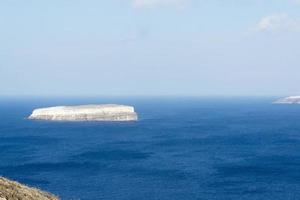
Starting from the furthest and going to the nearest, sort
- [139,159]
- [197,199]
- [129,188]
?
[139,159]
[129,188]
[197,199]

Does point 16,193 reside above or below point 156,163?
above

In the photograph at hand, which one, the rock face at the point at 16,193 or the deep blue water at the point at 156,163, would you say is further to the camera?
the deep blue water at the point at 156,163

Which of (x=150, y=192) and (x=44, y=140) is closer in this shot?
(x=150, y=192)

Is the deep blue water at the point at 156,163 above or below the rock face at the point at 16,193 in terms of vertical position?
below

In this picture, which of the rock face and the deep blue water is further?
the deep blue water

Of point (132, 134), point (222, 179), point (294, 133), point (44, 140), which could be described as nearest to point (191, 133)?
point (132, 134)

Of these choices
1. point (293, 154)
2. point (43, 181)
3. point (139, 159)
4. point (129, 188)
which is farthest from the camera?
point (293, 154)

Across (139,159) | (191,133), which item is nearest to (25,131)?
(191,133)

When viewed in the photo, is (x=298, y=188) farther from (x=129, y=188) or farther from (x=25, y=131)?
(x=25, y=131)

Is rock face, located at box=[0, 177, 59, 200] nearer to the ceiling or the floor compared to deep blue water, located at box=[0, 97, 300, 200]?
nearer to the ceiling

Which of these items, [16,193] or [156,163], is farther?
[156,163]
